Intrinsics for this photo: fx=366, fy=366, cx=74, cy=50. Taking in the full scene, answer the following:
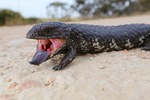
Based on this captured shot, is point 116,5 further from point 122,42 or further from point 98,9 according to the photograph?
point 122,42

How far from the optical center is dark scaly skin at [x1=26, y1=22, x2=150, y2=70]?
5.05 metres

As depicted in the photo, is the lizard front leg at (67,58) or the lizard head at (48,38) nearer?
the lizard front leg at (67,58)

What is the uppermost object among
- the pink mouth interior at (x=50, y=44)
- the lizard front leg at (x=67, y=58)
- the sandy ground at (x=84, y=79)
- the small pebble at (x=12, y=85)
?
the pink mouth interior at (x=50, y=44)

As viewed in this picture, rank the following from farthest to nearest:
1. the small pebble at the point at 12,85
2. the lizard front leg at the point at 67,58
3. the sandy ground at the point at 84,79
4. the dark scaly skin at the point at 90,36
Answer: the dark scaly skin at the point at 90,36 < the lizard front leg at the point at 67,58 < the small pebble at the point at 12,85 < the sandy ground at the point at 84,79

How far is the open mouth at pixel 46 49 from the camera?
16.2 ft

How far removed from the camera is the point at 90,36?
5.58 m

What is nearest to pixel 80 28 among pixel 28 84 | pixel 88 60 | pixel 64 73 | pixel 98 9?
pixel 88 60

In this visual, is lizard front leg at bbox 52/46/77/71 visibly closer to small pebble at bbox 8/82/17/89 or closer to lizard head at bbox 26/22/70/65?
lizard head at bbox 26/22/70/65

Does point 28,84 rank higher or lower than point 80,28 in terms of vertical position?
lower

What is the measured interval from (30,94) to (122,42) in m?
2.26

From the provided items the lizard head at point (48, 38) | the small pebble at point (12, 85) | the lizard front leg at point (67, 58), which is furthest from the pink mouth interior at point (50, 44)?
the small pebble at point (12, 85)

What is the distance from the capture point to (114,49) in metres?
5.82

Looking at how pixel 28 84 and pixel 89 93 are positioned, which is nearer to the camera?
pixel 89 93

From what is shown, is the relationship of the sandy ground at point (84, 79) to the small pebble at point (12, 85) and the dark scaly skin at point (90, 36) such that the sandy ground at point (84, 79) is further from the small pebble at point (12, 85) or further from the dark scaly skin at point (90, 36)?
the dark scaly skin at point (90, 36)
